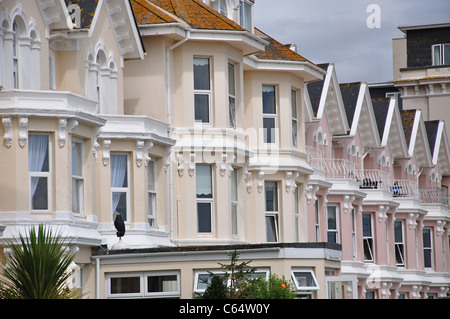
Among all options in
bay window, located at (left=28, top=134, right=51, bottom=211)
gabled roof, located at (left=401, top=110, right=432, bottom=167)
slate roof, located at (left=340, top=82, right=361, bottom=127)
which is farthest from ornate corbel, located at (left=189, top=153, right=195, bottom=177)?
gabled roof, located at (left=401, top=110, right=432, bottom=167)

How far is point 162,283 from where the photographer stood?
85.6ft

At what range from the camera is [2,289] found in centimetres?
1872

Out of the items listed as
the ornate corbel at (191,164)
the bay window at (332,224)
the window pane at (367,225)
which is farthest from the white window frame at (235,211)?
the window pane at (367,225)

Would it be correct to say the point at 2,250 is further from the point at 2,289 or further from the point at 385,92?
the point at 385,92

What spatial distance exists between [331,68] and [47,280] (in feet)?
85.0

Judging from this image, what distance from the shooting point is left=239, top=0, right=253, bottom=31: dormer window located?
37219mm

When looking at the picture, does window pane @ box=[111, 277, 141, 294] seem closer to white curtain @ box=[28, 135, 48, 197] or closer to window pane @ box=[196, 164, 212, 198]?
white curtain @ box=[28, 135, 48, 197]

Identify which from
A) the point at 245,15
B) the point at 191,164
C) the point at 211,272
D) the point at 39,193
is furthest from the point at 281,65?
the point at 39,193

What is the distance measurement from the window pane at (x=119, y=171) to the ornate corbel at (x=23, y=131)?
456 centimetres

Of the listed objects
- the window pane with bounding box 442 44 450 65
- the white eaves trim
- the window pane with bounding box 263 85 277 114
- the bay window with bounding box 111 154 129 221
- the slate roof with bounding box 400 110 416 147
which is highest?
the window pane with bounding box 442 44 450 65

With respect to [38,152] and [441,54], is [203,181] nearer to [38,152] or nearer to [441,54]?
[38,152]

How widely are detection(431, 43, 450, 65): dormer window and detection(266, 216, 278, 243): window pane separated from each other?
2786 centimetres

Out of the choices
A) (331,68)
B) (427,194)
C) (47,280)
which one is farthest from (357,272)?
(47,280)

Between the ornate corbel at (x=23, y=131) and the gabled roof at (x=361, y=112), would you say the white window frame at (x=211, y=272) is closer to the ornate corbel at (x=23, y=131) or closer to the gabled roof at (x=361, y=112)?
the ornate corbel at (x=23, y=131)
